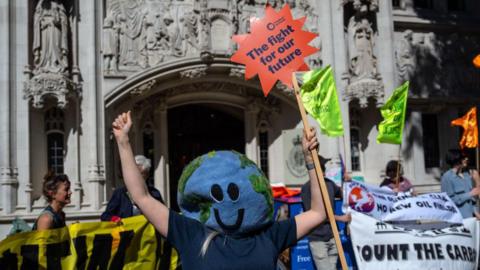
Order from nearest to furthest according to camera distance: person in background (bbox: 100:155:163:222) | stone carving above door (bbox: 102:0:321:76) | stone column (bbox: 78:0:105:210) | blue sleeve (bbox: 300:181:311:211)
Answer: person in background (bbox: 100:155:163:222) → blue sleeve (bbox: 300:181:311:211) → stone column (bbox: 78:0:105:210) → stone carving above door (bbox: 102:0:321:76)

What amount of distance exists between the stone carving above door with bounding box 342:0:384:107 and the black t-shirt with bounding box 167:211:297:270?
11.3 m

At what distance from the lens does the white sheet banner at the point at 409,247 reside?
21.4 feet

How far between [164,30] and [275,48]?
8.95 m

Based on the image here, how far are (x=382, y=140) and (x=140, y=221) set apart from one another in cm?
447

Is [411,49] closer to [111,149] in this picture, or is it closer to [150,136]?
[150,136]

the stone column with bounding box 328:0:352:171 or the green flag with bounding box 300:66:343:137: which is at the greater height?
the stone column with bounding box 328:0:352:171

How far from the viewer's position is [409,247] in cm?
659

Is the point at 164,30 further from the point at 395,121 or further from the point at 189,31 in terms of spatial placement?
the point at 395,121

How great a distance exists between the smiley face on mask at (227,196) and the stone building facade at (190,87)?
915 cm

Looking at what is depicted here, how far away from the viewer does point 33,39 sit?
11.5 m

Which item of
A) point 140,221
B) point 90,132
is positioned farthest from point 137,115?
point 140,221

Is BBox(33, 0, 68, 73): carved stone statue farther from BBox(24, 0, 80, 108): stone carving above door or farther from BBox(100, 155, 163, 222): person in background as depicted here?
BBox(100, 155, 163, 222): person in background

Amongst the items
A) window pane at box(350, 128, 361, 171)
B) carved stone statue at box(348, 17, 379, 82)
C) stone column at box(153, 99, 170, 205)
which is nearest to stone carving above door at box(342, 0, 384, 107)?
carved stone statue at box(348, 17, 379, 82)

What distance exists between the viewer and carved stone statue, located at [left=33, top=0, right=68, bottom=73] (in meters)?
11.4
